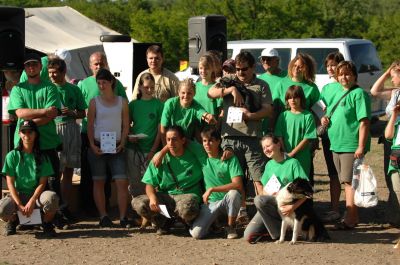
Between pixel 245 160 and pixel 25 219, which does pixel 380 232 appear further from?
pixel 25 219

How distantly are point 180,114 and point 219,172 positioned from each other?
77 cm

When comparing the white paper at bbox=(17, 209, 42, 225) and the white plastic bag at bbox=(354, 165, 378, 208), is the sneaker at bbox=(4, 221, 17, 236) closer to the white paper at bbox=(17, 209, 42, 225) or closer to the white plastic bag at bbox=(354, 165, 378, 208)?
the white paper at bbox=(17, 209, 42, 225)

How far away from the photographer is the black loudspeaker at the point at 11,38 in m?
9.06

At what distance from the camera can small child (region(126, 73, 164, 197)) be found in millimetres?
8664

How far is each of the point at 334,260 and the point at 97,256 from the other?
2084 mm

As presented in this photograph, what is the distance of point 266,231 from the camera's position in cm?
794

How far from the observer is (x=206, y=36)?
12.1 metres

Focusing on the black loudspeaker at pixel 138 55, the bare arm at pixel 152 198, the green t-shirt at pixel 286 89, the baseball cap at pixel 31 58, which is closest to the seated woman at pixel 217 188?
the bare arm at pixel 152 198

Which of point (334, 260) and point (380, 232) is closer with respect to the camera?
point (334, 260)

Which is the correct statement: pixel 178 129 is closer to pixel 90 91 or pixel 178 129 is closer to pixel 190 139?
pixel 190 139

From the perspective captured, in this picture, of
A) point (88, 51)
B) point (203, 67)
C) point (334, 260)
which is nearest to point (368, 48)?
point (88, 51)

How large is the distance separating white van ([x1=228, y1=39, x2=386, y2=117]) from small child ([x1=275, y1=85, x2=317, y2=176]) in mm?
8725

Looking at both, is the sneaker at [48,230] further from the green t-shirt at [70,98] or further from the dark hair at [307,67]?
the dark hair at [307,67]

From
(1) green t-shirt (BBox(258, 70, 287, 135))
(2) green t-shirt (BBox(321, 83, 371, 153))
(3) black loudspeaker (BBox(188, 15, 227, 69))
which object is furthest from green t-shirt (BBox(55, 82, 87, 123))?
(3) black loudspeaker (BBox(188, 15, 227, 69))
